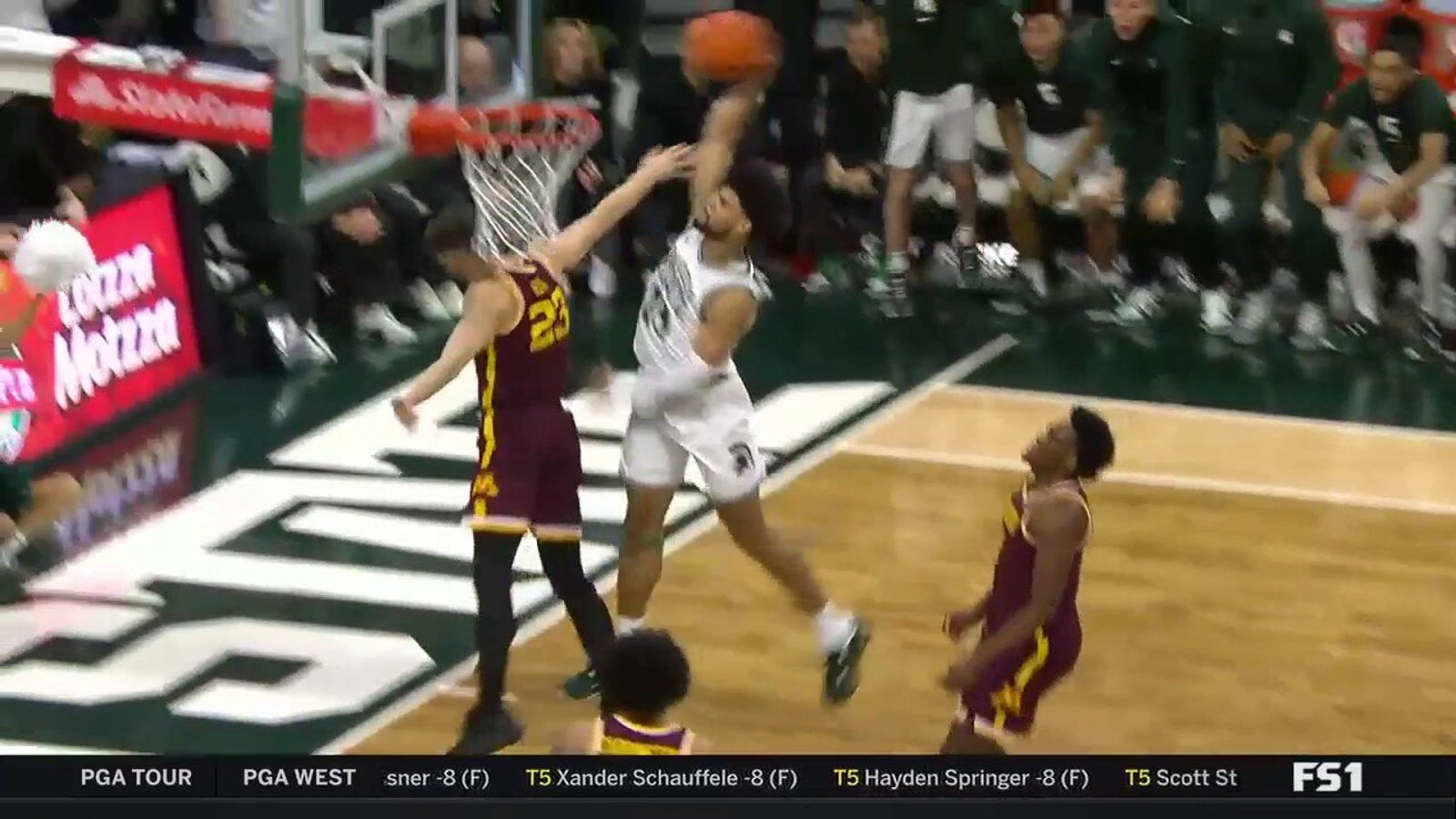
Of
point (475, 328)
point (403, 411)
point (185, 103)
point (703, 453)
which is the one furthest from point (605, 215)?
point (185, 103)

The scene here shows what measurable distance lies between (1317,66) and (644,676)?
782 cm

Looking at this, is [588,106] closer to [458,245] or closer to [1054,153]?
[1054,153]

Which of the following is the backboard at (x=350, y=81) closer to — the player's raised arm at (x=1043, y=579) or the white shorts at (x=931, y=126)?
the white shorts at (x=931, y=126)

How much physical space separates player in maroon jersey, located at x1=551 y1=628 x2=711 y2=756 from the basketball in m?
3.12

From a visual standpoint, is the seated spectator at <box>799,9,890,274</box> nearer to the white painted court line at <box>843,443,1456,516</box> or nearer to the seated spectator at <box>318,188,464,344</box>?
the seated spectator at <box>318,188,464,344</box>

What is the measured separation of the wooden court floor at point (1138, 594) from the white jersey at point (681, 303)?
3.65 ft

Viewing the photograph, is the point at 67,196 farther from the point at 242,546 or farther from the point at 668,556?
the point at 668,556

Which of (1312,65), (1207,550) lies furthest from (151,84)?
(1312,65)

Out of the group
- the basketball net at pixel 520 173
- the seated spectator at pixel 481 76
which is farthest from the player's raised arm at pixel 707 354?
the seated spectator at pixel 481 76

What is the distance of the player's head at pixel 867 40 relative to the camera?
44.4 feet

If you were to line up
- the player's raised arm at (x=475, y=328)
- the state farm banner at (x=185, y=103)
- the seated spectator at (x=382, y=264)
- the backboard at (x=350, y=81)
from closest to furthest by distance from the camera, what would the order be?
1. the player's raised arm at (x=475, y=328)
2. the state farm banner at (x=185, y=103)
3. the backboard at (x=350, y=81)
4. the seated spectator at (x=382, y=264)

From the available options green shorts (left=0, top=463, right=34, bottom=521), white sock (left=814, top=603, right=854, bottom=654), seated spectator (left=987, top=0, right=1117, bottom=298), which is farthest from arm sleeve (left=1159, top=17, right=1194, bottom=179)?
green shorts (left=0, top=463, right=34, bottom=521)

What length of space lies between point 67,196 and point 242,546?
1.88 metres
